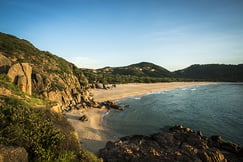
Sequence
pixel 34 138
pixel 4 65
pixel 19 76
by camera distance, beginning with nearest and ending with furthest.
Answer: pixel 34 138
pixel 19 76
pixel 4 65

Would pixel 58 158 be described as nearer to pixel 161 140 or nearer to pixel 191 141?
pixel 161 140

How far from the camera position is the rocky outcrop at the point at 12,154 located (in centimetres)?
358

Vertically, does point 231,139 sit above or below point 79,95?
below

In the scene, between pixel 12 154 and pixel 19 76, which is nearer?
pixel 12 154

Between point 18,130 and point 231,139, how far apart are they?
22.6 metres

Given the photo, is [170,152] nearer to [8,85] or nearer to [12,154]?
[12,154]

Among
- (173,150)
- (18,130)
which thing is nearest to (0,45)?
(18,130)

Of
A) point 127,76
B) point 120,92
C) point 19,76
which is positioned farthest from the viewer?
point 127,76

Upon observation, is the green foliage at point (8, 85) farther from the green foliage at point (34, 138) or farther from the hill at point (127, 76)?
the hill at point (127, 76)

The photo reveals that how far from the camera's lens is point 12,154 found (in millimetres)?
3744

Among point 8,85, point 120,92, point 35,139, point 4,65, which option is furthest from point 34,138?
point 120,92

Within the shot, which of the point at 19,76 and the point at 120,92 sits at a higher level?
the point at 19,76

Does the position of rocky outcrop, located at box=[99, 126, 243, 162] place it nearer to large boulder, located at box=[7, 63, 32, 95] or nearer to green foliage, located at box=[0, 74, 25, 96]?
green foliage, located at box=[0, 74, 25, 96]

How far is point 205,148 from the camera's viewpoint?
11000 millimetres
